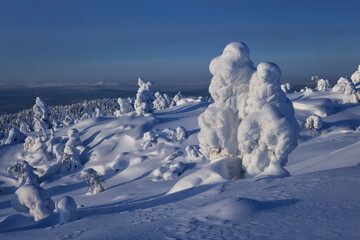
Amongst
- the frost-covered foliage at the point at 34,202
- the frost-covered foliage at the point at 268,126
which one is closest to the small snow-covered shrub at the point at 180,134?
the frost-covered foliage at the point at 268,126

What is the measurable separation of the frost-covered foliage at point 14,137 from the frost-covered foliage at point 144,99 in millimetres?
17440

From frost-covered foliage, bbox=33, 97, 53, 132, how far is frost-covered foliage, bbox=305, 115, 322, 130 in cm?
3949

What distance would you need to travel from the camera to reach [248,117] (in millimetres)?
13430

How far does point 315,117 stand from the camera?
108 ft

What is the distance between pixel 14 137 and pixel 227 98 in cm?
3951

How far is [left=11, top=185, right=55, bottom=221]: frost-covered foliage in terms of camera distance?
12.6 metres

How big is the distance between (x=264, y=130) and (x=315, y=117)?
2255cm

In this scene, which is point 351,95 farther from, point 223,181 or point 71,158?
point 223,181

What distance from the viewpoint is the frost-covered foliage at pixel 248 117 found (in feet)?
42.7

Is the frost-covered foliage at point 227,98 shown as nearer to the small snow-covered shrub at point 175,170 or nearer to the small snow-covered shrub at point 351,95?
the small snow-covered shrub at point 175,170

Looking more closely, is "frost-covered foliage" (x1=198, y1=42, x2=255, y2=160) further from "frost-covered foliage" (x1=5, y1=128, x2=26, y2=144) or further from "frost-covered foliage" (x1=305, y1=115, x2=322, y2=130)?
"frost-covered foliage" (x1=5, y1=128, x2=26, y2=144)

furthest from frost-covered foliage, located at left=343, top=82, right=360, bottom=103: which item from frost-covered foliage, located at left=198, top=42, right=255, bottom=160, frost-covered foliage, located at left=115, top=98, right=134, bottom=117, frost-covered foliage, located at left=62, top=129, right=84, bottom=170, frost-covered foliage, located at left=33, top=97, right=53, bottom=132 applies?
frost-covered foliage, located at left=33, top=97, right=53, bottom=132

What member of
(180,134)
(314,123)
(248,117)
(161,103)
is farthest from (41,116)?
(248,117)

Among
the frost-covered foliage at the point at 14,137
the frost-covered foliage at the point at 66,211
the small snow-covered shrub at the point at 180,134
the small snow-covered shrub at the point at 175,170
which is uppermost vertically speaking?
the frost-covered foliage at the point at 66,211
